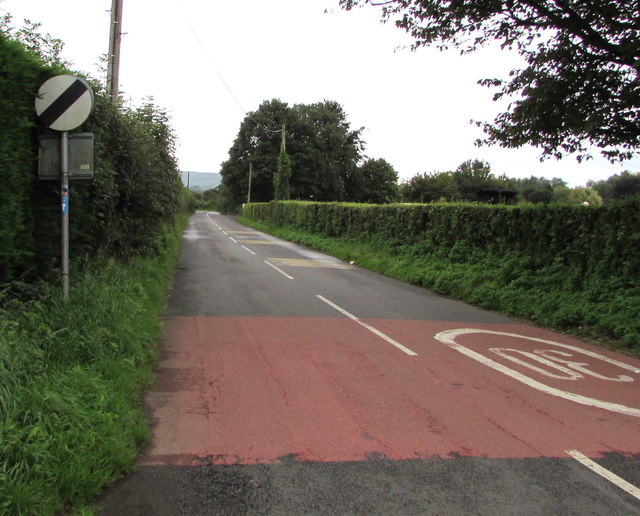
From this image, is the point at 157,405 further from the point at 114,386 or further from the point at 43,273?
the point at 43,273

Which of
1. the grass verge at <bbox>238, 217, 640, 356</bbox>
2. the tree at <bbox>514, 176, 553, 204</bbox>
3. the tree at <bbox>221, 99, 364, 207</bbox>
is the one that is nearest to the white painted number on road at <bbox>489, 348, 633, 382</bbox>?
the grass verge at <bbox>238, 217, 640, 356</bbox>

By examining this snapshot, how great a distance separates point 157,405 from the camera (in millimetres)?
4402

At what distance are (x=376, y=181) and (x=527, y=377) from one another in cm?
7471

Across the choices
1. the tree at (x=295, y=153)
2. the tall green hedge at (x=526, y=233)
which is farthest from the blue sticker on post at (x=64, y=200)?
the tree at (x=295, y=153)

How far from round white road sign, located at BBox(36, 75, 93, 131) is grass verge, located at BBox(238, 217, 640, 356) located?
7920 mm

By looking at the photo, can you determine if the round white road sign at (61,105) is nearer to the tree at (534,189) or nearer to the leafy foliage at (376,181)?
the tree at (534,189)

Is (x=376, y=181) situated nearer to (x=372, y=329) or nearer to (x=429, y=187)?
(x=429, y=187)

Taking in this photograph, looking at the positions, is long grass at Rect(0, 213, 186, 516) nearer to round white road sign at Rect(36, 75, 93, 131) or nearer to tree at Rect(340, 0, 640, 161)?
round white road sign at Rect(36, 75, 93, 131)

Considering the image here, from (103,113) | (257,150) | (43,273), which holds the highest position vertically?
(257,150)

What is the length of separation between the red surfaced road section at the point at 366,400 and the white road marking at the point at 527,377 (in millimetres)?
102

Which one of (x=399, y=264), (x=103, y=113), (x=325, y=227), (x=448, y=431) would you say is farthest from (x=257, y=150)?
(x=448, y=431)

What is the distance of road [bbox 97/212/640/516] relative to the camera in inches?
122

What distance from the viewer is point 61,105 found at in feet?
17.1

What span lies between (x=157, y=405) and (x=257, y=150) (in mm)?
65528
